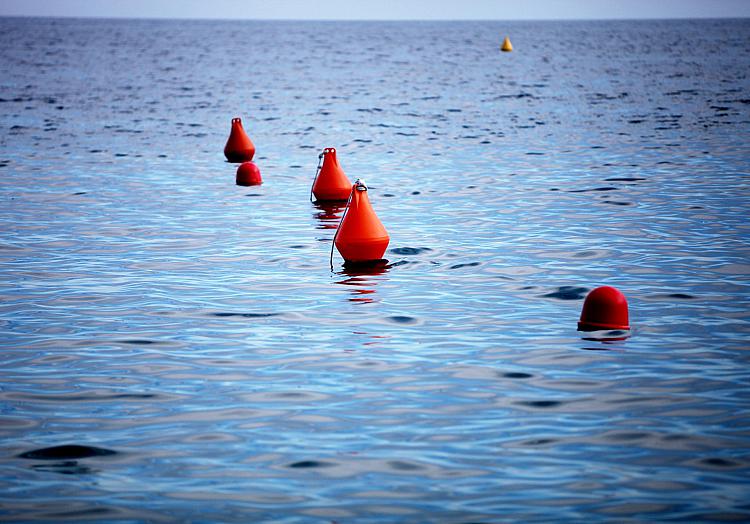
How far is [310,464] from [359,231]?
537cm

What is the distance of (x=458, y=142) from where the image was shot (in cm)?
2500

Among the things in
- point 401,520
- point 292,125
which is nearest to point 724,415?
point 401,520

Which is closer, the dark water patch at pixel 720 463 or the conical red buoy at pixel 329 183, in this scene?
the dark water patch at pixel 720 463

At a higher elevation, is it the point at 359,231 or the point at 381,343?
the point at 359,231

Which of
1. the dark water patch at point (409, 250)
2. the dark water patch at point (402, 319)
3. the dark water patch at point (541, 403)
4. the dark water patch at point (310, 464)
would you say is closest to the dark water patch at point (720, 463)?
the dark water patch at point (541, 403)

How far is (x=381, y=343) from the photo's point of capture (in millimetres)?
8719

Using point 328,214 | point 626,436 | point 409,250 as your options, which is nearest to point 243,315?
point 409,250

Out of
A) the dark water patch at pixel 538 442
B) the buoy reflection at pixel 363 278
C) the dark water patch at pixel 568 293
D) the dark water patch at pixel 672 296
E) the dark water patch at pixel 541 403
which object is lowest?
the dark water patch at pixel 538 442

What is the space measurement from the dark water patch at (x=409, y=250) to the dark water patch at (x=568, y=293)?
2.28 m

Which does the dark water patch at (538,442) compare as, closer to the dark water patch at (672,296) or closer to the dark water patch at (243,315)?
the dark water patch at (243,315)

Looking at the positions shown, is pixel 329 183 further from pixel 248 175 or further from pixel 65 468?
pixel 65 468

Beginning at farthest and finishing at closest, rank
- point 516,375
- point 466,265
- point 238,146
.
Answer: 1. point 238,146
2. point 466,265
3. point 516,375

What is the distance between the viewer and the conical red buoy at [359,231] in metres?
11.4

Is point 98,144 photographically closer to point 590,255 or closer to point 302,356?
point 590,255
